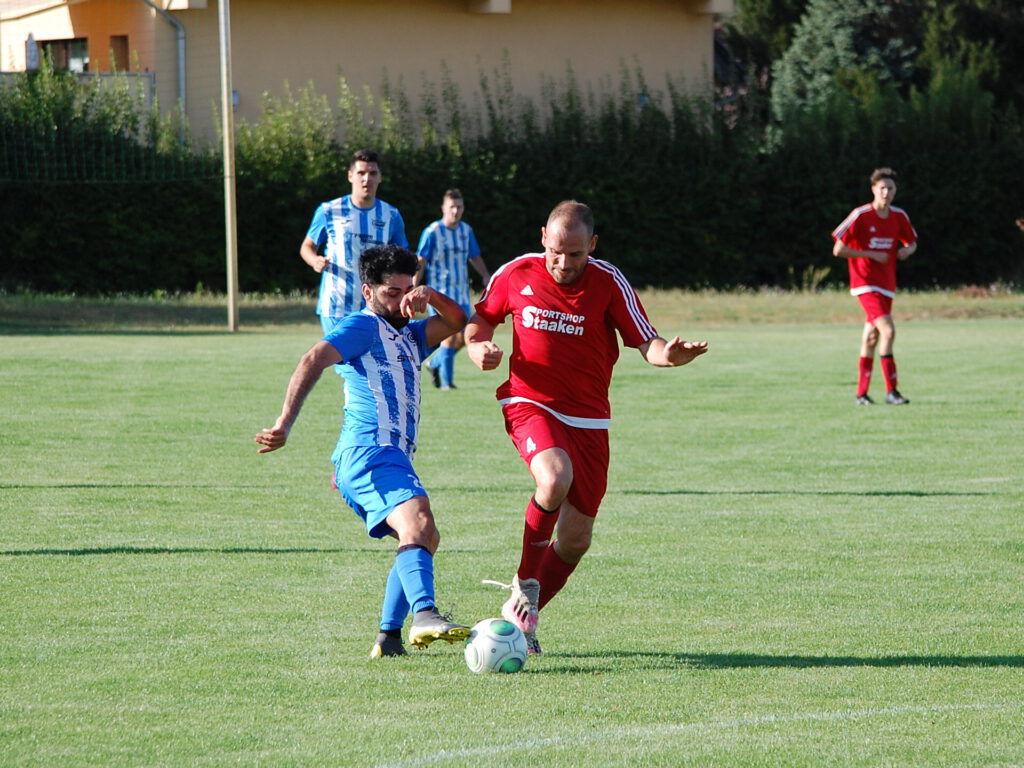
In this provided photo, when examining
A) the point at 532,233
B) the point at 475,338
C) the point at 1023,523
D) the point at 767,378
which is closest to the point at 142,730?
the point at 475,338

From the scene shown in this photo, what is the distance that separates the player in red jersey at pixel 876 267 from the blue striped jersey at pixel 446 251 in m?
4.28

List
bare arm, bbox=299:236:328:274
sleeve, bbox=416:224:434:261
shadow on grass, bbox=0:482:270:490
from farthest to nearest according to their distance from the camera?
sleeve, bbox=416:224:434:261, bare arm, bbox=299:236:328:274, shadow on grass, bbox=0:482:270:490

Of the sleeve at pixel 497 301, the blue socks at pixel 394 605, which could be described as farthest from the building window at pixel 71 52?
the blue socks at pixel 394 605

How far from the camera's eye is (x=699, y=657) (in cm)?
607

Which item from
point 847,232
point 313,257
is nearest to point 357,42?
Answer: point 847,232

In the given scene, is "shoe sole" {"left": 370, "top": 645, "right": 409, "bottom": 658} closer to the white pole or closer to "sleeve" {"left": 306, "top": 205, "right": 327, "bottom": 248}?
"sleeve" {"left": 306, "top": 205, "right": 327, "bottom": 248}

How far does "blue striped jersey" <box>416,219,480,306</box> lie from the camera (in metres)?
17.6

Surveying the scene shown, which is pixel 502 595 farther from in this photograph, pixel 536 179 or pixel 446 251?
pixel 536 179

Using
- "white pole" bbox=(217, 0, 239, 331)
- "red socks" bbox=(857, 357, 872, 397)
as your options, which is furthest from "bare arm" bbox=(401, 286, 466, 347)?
"white pole" bbox=(217, 0, 239, 331)

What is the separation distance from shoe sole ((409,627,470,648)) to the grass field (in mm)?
166

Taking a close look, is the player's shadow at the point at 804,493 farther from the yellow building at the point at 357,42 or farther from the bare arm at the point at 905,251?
the yellow building at the point at 357,42

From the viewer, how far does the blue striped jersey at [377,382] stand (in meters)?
6.14

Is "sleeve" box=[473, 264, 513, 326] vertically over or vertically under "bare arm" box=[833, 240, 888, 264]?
over

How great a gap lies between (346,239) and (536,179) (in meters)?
20.1
